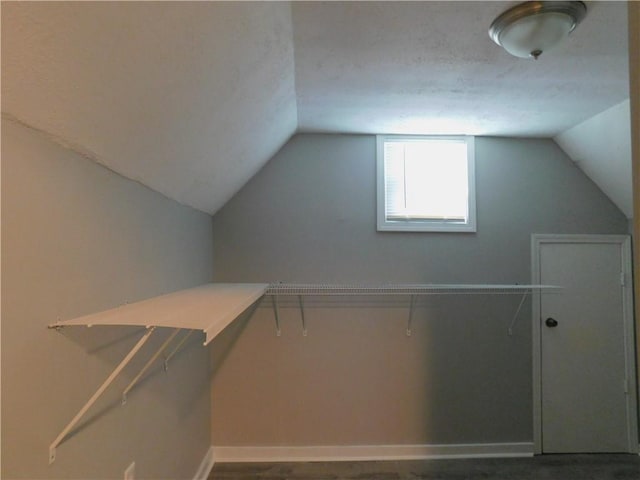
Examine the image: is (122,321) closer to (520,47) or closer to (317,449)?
(520,47)

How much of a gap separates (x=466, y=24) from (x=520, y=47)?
0.87 feet

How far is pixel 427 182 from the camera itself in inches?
118

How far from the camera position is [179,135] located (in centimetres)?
152

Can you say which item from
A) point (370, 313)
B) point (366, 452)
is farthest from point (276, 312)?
point (366, 452)

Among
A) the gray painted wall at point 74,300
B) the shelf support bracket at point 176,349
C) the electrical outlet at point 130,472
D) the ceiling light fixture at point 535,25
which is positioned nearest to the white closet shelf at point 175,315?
the gray painted wall at point 74,300

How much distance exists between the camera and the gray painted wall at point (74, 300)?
0.93 m

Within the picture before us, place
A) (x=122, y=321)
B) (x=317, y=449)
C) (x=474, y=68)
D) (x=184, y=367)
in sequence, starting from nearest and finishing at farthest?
(x=122, y=321)
(x=474, y=68)
(x=184, y=367)
(x=317, y=449)

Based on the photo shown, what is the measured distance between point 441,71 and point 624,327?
8.83 feet

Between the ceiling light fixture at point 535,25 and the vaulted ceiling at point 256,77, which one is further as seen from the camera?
the ceiling light fixture at point 535,25

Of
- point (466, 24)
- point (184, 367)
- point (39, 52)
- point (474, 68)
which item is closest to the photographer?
point (39, 52)

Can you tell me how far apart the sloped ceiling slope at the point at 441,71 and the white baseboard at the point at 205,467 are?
8.35 feet

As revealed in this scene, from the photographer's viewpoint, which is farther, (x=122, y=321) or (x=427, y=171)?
(x=427, y=171)

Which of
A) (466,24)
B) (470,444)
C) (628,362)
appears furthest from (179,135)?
(628,362)

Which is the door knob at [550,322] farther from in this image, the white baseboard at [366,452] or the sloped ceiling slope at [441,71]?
the sloped ceiling slope at [441,71]
